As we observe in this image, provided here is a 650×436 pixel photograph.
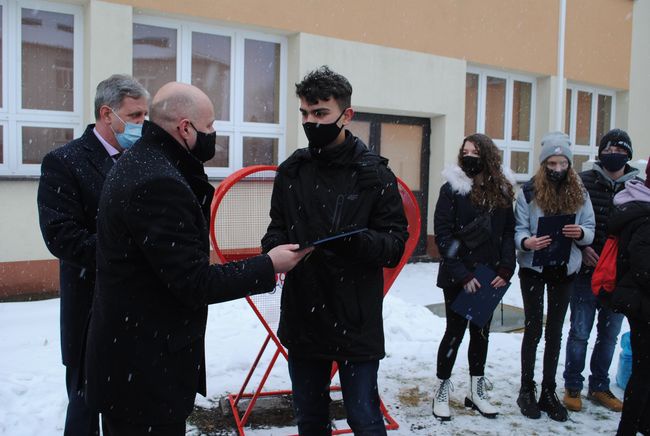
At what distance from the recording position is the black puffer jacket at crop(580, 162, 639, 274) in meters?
4.34

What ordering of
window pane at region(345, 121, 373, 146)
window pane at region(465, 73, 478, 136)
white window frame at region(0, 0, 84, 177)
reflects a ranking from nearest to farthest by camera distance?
white window frame at region(0, 0, 84, 177) < window pane at region(345, 121, 373, 146) < window pane at region(465, 73, 478, 136)

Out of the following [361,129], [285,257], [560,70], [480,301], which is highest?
[560,70]

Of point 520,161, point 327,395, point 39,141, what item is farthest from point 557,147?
point 520,161

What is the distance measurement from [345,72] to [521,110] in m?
4.49

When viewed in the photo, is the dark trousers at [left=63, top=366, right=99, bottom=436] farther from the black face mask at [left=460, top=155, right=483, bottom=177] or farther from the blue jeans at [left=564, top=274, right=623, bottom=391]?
the blue jeans at [left=564, top=274, right=623, bottom=391]

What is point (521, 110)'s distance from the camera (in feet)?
37.0

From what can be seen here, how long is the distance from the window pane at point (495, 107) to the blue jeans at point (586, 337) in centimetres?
690

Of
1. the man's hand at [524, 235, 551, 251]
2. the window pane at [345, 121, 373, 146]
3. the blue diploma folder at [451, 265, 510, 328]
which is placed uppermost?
the window pane at [345, 121, 373, 146]

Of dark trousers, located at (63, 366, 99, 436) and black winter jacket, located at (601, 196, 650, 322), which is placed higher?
black winter jacket, located at (601, 196, 650, 322)

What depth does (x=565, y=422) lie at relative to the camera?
396 cm

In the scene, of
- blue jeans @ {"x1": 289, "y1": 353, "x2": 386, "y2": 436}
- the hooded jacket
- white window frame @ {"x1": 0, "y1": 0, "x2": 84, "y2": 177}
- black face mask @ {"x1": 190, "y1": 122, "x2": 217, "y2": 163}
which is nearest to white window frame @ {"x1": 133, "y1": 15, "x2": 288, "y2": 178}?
white window frame @ {"x1": 0, "y1": 0, "x2": 84, "y2": 177}

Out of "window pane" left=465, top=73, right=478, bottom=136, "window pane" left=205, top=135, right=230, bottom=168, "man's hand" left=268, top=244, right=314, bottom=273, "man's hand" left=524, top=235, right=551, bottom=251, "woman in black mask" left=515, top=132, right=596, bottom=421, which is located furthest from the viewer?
"window pane" left=465, top=73, right=478, bottom=136

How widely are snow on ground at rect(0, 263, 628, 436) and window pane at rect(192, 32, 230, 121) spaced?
317 centimetres

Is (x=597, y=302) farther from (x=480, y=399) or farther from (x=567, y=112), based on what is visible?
(x=567, y=112)
